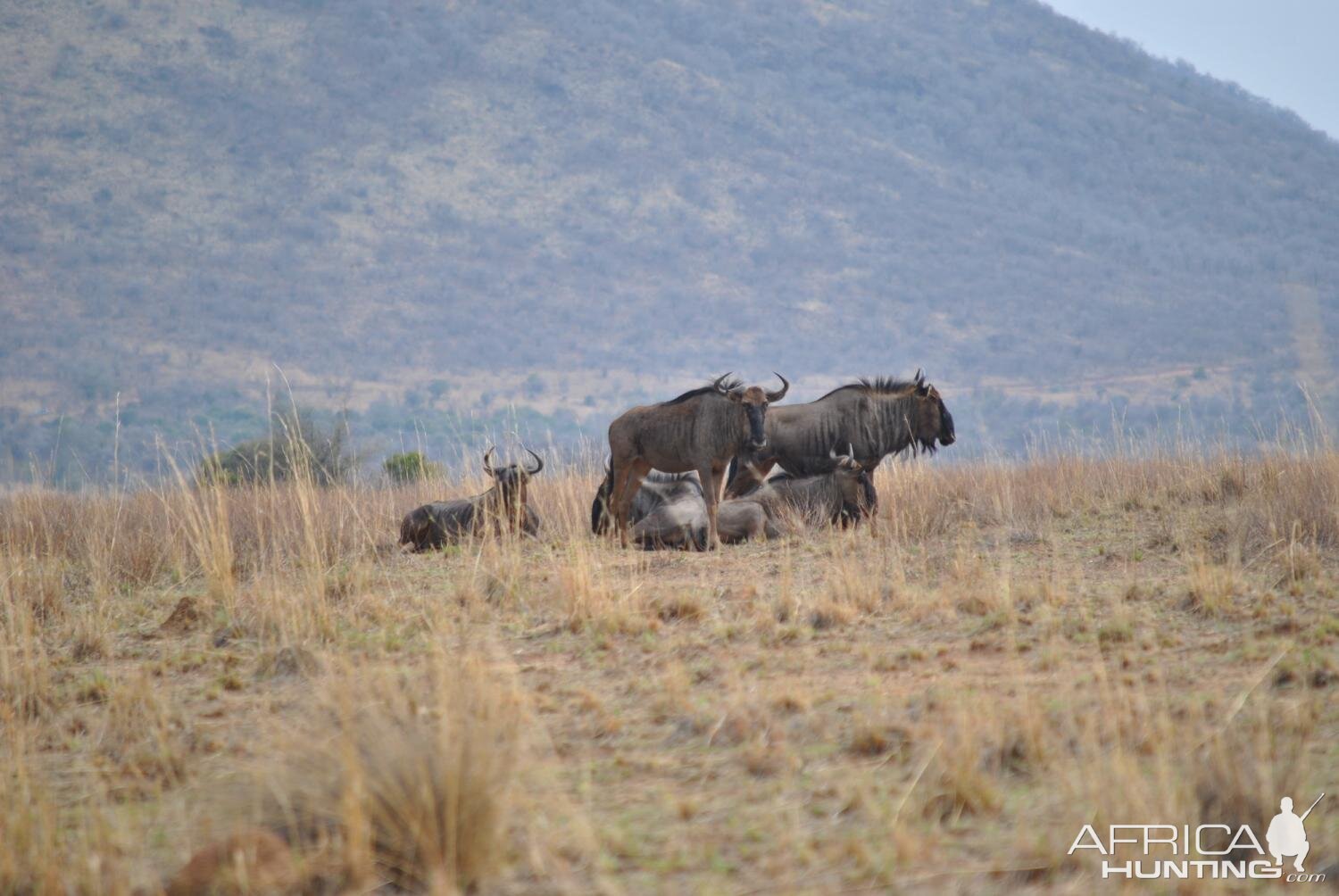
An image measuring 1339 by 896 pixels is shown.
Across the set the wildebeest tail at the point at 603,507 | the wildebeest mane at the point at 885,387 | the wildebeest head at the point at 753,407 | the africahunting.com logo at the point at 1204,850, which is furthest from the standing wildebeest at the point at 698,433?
the africahunting.com logo at the point at 1204,850

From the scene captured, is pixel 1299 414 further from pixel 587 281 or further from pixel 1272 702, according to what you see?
pixel 1272 702

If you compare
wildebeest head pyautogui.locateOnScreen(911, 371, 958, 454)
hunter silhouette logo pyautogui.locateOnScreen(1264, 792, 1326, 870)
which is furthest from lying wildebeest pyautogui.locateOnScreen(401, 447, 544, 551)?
hunter silhouette logo pyautogui.locateOnScreen(1264, 792, 1326, 870)

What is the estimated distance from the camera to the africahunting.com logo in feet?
13.2

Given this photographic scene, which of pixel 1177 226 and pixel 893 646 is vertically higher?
pixel 1177 226

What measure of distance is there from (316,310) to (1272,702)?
8728 centimetres

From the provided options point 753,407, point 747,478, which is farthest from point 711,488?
point 747,478

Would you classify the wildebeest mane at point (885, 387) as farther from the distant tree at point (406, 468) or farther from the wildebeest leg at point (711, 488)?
the distant tree at point (406, 468)

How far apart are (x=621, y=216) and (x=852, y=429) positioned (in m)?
99.9

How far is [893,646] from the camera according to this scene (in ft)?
23.5

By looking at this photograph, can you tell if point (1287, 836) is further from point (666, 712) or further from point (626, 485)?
Result: point (626, 485)

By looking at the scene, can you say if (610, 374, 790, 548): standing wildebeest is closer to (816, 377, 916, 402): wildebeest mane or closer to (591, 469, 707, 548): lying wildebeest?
(591, 469, 707, 548): lying wildebeest

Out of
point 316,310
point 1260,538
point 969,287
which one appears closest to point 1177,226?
point 969,287

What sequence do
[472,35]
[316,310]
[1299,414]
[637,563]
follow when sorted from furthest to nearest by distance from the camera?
[472,35], [316,310], [1299,414], [637,563]

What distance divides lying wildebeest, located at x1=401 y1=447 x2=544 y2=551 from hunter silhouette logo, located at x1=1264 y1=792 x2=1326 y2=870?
27.7 feet
